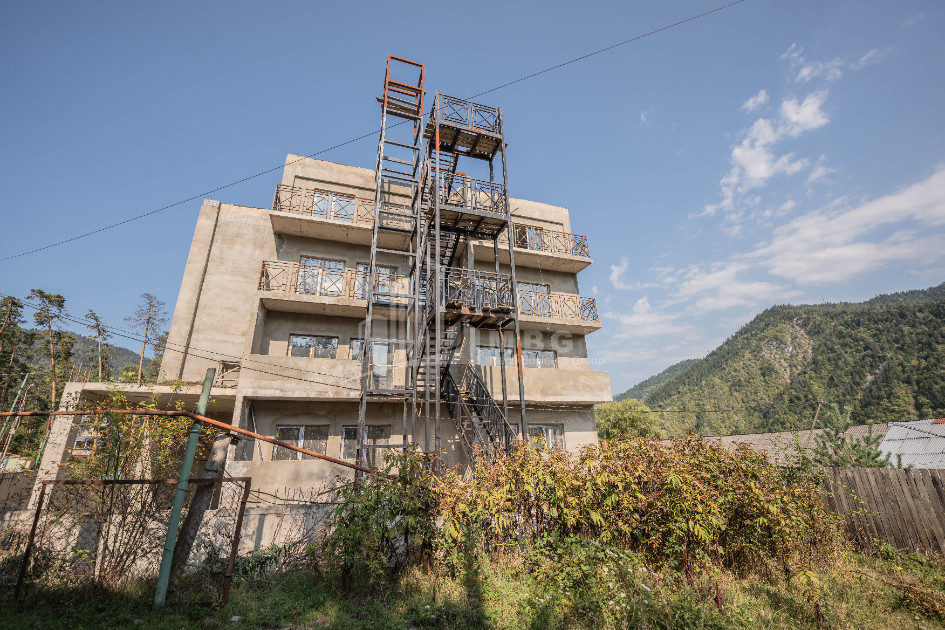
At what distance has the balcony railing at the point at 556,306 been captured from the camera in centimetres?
1515

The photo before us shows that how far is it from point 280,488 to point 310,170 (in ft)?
38.4

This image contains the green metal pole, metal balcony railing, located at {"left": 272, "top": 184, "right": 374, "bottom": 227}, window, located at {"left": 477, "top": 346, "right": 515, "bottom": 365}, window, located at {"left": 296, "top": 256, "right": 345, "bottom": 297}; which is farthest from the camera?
window, located at {"left": 477, "top": 346, "right": 515, "bottom": 365}

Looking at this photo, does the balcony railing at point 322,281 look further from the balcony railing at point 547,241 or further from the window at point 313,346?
the balcony railing at point 547,241

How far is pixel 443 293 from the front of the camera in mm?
11570

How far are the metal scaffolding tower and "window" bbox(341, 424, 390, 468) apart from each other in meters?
0.37

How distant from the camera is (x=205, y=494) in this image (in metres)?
5.25

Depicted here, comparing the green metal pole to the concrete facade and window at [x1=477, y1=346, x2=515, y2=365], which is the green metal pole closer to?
the concrete facade

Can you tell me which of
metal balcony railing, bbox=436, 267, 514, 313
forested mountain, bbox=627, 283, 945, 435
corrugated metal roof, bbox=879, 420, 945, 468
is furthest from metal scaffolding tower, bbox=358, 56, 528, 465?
forested mountain, bbox=627, 283, 945, 435

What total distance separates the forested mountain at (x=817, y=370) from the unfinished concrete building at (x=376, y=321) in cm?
4857

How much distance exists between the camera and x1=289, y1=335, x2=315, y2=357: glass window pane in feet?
43.8

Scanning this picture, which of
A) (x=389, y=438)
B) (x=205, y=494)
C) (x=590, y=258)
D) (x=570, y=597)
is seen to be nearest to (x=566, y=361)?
(x=590, y=258)

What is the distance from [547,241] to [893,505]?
13299mm

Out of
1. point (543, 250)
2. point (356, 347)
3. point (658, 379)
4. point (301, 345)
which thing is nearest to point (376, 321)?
point (356, 347)

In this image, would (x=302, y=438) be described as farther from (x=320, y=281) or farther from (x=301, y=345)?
(x=320, y=281)
